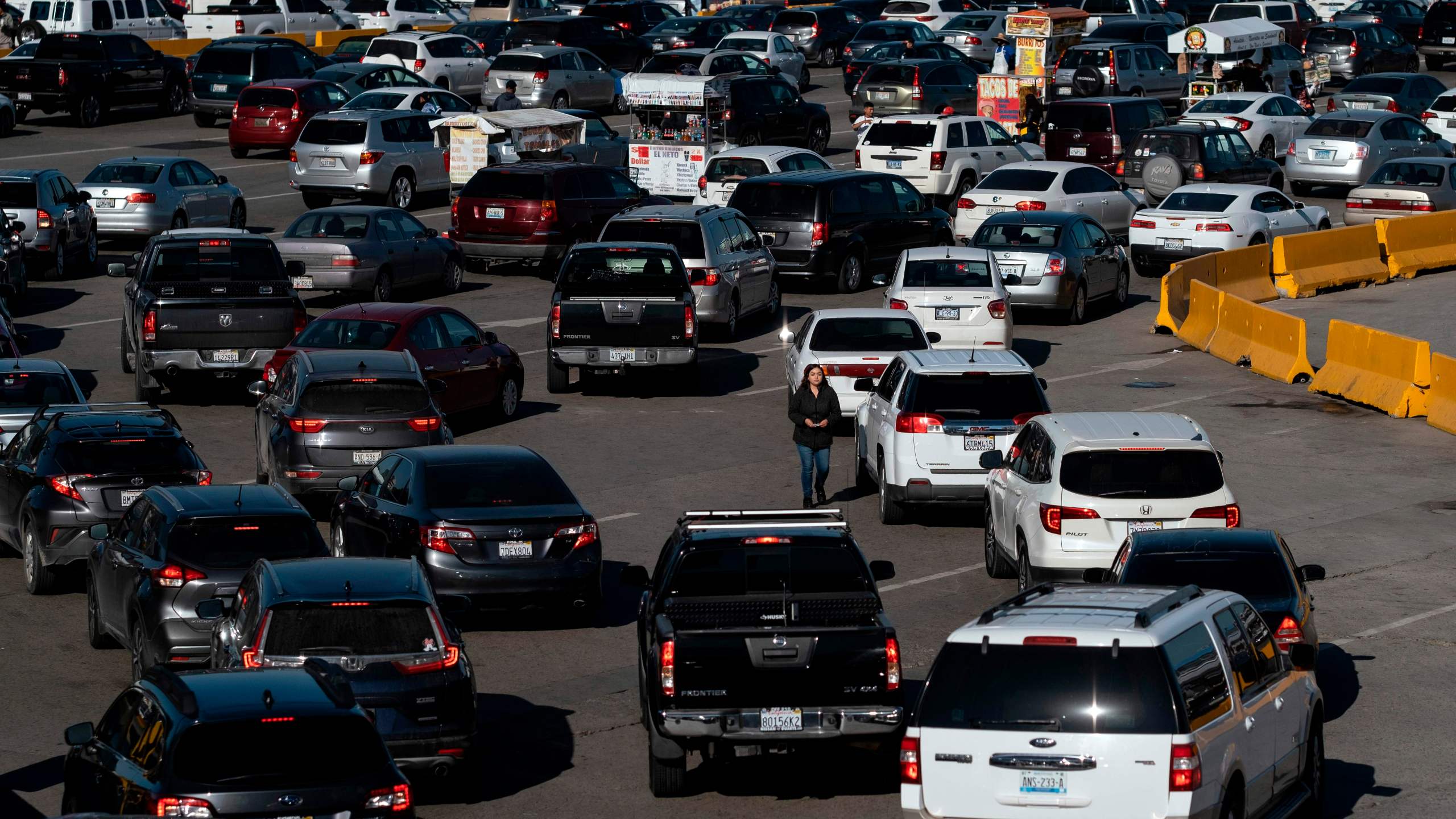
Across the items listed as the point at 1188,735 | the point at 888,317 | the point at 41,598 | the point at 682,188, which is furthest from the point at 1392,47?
the point at 1188,735

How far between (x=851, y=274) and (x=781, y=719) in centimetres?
2132

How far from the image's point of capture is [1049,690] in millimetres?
9648

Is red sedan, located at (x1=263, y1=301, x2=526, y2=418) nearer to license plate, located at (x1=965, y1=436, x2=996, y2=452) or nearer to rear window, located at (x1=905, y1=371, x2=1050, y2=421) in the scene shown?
rear window, located at (x1=905, y1=371, x2=1050, y2=421)

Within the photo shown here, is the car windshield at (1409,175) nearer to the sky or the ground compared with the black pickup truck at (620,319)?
nearer to the sky

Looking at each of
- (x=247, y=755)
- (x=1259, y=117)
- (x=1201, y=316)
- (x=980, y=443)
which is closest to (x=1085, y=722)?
(x=247, y=755)

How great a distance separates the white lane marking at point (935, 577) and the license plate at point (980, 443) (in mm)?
1283

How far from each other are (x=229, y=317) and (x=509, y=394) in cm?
338

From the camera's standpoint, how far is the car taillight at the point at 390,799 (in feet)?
30.5

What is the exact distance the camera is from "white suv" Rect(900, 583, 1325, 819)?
9430mm

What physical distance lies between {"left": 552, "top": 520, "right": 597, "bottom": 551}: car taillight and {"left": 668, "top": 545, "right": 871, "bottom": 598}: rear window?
3.84 meters

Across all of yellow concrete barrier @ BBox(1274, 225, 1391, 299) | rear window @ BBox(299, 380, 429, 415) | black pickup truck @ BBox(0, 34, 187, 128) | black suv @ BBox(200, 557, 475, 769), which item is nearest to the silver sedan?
black pickup truck @ BBox(0, 34, 187, 128)

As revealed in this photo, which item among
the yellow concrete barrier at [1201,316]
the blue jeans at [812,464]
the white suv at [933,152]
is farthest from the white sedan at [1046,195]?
the blue jeans at [812,464]

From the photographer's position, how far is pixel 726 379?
27250 mm

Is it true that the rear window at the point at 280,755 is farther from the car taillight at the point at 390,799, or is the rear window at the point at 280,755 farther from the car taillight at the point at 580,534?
the car taillight at the point at 580,534
